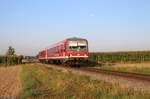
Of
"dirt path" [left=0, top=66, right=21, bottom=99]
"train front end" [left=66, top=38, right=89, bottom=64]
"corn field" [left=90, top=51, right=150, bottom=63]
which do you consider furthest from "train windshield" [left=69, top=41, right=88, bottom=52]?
"corn field" [left=90, top=51, right=150, bottom=63]

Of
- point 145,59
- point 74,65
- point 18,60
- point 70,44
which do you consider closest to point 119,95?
point 70,44

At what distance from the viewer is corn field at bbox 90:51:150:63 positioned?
62875 millimetres

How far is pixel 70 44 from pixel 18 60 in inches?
2510

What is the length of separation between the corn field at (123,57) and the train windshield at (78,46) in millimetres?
27621

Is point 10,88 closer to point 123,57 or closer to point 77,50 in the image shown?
point 77,50

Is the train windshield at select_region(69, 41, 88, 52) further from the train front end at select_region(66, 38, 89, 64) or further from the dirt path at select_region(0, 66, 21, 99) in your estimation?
the dirt path at select_region(0, 66, 21, 99)

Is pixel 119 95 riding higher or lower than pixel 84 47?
lower

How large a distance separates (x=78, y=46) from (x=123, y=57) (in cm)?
3299

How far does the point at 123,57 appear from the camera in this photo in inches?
2621

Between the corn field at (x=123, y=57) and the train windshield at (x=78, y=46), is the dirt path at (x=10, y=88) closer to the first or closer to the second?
the train windshield at (x=78, y=46)

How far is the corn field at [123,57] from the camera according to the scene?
62.9 m

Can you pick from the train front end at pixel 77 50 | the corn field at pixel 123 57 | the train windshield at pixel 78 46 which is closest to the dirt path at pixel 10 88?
the train front end at pixel 77 50

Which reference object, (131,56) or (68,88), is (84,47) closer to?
(68,88)

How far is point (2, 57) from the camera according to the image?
95.8 meters
